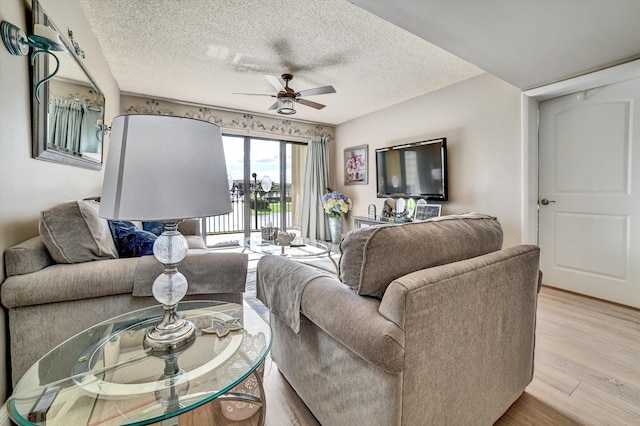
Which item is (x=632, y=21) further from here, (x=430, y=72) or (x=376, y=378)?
(x=376, y=378)

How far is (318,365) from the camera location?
1164mm

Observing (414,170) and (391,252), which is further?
(414,170)

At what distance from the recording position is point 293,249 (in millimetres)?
3010

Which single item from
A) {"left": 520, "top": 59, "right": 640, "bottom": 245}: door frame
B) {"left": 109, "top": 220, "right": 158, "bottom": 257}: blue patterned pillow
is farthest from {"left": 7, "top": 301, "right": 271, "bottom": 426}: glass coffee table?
{"left": 520, "top": 59, "right": 640, "bottom": 245}: door frame

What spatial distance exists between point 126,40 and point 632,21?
391 centimetres

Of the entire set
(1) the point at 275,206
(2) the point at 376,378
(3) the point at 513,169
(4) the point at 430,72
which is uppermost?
(4) the point at 430,72

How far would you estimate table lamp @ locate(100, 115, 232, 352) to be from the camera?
0.78 meters

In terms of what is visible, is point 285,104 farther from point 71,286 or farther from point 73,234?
point 71,286

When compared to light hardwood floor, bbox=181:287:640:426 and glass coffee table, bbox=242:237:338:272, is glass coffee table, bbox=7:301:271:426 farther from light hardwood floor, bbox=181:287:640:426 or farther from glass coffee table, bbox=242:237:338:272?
glass coffee table, bbox=242:237:338:272

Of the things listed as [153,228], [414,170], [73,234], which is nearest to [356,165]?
[414,170]

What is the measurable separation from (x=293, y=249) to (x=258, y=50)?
2.02 m

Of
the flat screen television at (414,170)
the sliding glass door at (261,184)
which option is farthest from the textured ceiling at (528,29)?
the sliding glass door at (261,184)

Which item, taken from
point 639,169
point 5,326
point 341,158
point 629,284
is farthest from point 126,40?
point 629,284

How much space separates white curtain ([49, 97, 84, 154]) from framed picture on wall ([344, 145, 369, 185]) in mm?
3876
